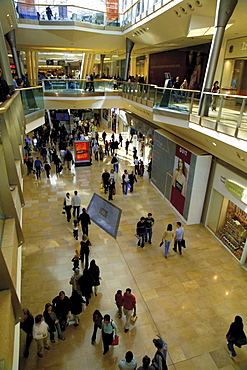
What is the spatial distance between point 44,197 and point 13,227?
361 inches

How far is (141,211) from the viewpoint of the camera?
37.7ft

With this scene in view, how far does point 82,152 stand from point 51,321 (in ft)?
40.5

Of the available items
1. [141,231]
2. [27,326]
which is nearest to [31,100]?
[141,231]

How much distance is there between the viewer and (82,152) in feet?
54.5

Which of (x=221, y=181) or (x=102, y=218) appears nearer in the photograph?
(x=102, y=218)

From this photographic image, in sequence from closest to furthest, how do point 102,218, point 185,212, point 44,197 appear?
point 102,218
point 185,212
point 44,197

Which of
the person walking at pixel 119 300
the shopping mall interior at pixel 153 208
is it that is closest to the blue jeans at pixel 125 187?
the shopping mall interior at pixel 153 208

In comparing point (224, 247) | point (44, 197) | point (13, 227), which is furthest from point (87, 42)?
point (13, 227)

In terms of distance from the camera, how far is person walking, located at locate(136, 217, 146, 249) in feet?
28.4

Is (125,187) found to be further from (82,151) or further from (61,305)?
(61,305)

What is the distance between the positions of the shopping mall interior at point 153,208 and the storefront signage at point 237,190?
0.05 metres

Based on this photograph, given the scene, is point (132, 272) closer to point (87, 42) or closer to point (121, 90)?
point (121, 90)

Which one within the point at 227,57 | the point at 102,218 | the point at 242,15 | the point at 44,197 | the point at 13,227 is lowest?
the point at 44,197

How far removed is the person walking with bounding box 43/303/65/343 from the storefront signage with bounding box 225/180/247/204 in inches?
240
